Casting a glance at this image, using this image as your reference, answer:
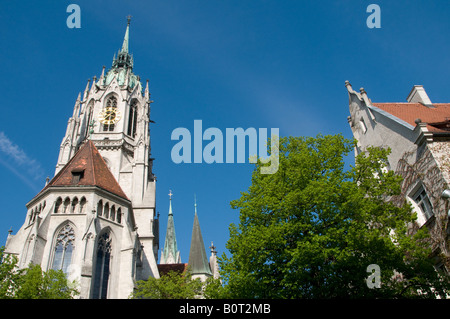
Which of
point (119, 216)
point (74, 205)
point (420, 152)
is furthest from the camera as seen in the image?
point (119, 216)

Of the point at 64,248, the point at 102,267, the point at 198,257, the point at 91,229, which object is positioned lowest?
the point at 102,267

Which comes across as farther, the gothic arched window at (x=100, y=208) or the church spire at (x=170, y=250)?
the church spire at (x=170, y=250)

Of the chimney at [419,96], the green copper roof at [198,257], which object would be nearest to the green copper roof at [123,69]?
the green copper roof at [198,257]

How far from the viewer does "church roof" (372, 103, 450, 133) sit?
19125 mm

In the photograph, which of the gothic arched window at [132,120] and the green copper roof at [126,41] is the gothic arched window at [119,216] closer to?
the gothic arched window at [132,120]

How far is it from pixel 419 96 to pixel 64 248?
22.7 m

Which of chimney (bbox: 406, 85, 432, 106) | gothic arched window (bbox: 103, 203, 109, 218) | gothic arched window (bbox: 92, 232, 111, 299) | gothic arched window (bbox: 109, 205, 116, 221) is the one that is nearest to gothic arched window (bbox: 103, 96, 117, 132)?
gothic arched window (bbox: 109, 205, 116, 221)

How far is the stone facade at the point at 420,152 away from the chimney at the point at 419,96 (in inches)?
2.2

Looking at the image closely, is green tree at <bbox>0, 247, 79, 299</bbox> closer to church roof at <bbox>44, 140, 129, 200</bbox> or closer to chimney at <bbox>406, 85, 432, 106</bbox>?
church roof at <bbox>44, 140, 129, 200</bbox>

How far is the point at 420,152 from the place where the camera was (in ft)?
53.5

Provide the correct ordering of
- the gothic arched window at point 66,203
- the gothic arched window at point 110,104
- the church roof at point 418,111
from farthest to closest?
the gothic arched window at point 110,104, the gothic arched window at point 66,203, the church roof at point 418,111

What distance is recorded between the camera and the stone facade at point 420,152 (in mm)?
14820

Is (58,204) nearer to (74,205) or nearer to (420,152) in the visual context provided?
(74,205)

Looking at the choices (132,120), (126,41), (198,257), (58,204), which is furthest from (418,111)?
(126,41)
